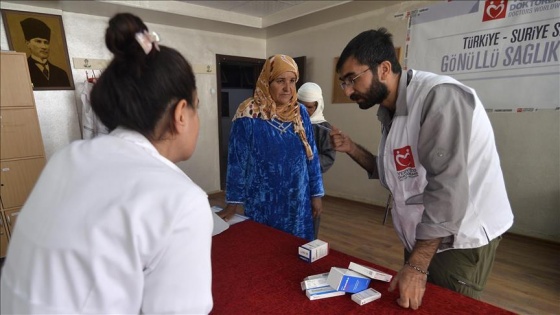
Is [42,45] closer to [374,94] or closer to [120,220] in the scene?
[374,94]

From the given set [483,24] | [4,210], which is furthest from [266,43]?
[4,210]

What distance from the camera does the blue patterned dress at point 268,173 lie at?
1.57 meters

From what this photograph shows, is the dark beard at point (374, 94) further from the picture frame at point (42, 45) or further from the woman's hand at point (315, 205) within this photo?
the picture frame at point (42, 45)

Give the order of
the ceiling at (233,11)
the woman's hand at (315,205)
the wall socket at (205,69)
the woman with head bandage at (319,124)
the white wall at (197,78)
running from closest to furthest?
the woman's hand at (315,205)
the woman with head bandage at (319,124)
the ceiling at (233,11)
the white wall at (197,78)
the wall socket at (205,69)

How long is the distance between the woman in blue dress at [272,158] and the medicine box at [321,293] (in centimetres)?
72

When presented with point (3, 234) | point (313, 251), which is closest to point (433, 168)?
point (313, 251)

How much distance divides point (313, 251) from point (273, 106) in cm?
83

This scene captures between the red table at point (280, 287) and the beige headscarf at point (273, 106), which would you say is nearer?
the red table at point (280, 287)

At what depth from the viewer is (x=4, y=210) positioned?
9.31 ft

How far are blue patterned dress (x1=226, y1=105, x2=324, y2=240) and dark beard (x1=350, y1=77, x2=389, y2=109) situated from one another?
1.71ft

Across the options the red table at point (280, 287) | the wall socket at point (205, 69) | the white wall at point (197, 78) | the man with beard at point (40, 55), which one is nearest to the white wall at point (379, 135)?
the white wall at point (197, 78)

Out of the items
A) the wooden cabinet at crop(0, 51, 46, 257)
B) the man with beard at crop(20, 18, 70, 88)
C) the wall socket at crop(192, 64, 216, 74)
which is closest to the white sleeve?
the wooden cabinet at crop(0, 51, 46, 257)

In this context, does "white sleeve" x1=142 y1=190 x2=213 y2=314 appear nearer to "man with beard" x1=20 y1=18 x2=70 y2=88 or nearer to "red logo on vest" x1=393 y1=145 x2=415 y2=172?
"red logo on vest" x1=393 y1=145 x2=415 y2=172

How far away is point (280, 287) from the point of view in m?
0.93
